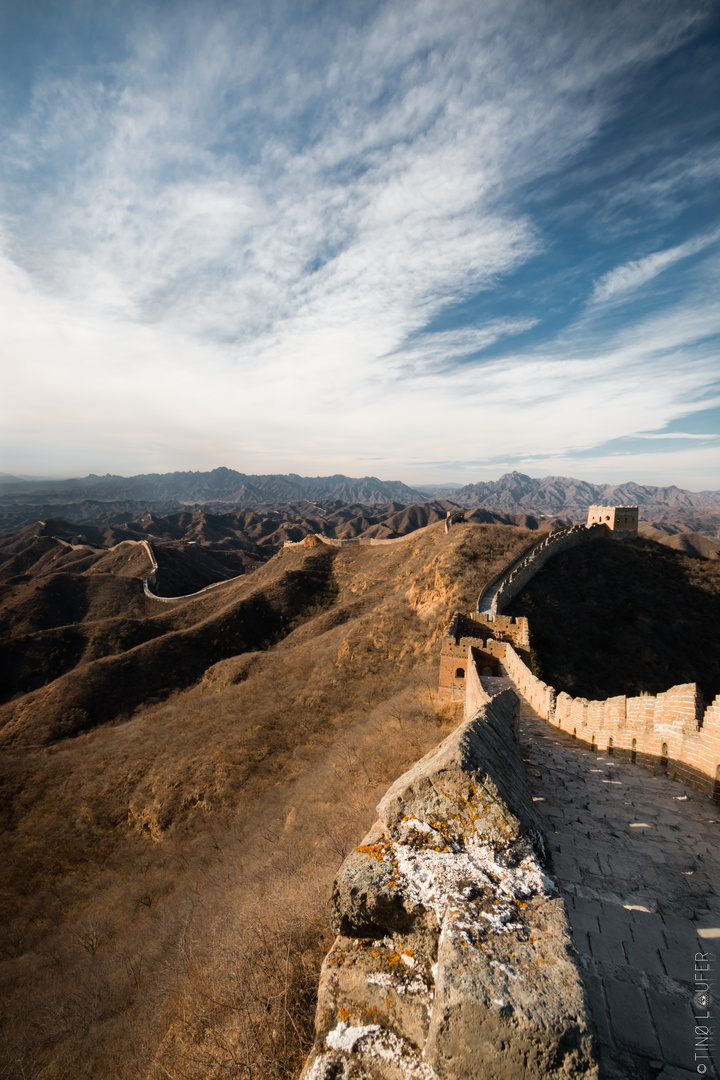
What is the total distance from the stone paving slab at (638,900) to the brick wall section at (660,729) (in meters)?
0.36

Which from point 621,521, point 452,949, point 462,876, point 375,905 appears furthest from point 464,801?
point 621,521

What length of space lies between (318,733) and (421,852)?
72.6 feet

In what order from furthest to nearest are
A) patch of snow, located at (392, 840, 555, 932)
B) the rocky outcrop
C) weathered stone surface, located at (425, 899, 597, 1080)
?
patch of snow, located at (392, 840, 555, 932) < the rocky outcrop < weathered stone surface, located at (425, 899, 597, 1080)

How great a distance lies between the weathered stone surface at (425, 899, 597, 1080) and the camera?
2279 mm

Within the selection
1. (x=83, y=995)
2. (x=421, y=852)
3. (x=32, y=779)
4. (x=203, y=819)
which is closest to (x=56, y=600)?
(x=32, y=779)

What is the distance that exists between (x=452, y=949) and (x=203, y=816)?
2226cm

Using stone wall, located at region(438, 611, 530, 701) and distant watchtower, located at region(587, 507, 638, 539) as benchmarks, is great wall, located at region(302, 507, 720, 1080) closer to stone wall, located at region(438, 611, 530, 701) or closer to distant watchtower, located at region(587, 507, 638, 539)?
stone wall, located at region(438, 611, 530, 701)

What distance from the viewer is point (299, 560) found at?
206 ft

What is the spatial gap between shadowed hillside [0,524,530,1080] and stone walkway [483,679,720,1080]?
324 cm

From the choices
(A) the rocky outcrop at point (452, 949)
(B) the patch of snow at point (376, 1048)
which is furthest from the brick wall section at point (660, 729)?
(B) the patch of snow at point (376, 1048)

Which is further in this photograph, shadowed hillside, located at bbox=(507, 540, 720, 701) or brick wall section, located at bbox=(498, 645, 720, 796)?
shadowed hillside, located at bbox=(507, 540, 720, 701)

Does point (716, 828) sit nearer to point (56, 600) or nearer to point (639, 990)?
point (639, 990)

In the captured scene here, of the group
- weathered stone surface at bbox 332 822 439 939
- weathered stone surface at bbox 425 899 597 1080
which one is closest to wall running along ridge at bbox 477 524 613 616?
weathered stone surface at bbox 332 822 439 939

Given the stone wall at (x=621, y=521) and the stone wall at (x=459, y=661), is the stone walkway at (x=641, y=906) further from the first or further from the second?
the stone wall at (x=621, y=521)
